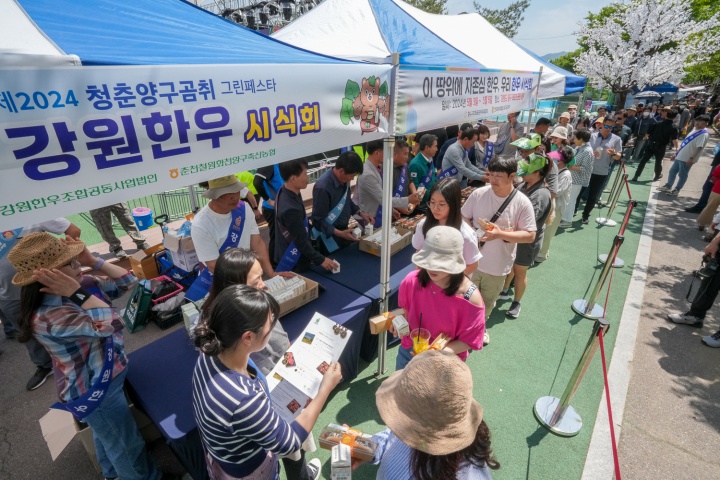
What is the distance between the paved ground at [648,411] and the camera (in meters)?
2.71

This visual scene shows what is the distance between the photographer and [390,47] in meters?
2.71

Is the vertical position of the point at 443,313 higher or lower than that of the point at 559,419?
higher

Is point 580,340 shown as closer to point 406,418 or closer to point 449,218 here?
point 449,218

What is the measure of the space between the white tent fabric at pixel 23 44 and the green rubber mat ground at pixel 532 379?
2.87m

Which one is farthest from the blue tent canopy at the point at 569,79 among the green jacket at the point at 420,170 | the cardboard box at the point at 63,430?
the cardboard box at the point at 63,430

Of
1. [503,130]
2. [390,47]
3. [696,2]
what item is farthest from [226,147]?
[696,2]

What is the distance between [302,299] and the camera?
300cm

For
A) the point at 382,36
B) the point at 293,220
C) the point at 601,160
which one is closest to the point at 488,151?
the point at 601,160

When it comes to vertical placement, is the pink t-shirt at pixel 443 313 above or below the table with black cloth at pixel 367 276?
above

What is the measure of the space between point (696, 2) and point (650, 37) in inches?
305

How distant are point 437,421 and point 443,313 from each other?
3.49ft

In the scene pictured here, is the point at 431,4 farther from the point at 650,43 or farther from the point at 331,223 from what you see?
the point at 331,223

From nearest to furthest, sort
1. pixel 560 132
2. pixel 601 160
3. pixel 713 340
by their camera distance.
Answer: pixel 713 340 → pixel 560 132 → pixel 601 160

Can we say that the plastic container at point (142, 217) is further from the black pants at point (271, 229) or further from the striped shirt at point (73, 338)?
the striped shirt at point (73, 338)
